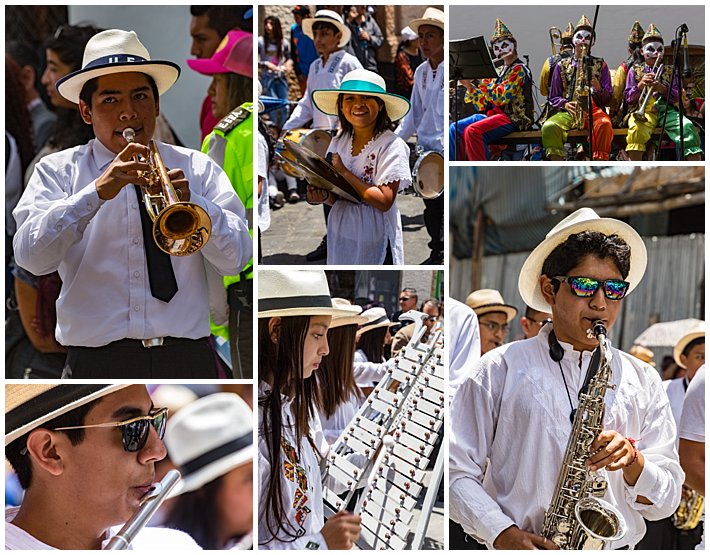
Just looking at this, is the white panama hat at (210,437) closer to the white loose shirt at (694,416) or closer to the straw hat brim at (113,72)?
the straw hat brim at (113,72)

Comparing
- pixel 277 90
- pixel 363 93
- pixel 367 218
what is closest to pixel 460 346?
pixel 367 218

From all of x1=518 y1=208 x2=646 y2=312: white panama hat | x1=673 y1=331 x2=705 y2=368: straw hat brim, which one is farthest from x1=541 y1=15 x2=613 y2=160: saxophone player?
x1=673 y1=331 x2=705 y2=368: straw hat brim

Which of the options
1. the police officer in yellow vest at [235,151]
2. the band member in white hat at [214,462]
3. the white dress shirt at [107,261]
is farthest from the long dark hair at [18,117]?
the band member in white hat at [214,462]

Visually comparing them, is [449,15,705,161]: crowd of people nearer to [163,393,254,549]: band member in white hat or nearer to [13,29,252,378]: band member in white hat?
[13,29,252,378]: band member in white hat

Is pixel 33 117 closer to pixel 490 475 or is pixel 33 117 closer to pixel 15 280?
pixel 15 280

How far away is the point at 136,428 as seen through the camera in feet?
12.2

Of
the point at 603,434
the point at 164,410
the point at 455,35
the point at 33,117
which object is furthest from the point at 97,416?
the point at 33,117

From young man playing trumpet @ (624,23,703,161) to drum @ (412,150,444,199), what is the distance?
2.96 ft

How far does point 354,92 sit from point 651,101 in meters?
1.40

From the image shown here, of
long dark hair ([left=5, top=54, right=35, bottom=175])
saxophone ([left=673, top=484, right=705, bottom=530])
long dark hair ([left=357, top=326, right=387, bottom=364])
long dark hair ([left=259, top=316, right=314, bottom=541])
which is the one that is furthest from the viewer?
long dark hair ([left=5, top=54, right=35, bottom=175])

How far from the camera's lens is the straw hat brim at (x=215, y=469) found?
4020 mm

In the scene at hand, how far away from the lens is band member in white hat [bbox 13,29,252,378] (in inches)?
148

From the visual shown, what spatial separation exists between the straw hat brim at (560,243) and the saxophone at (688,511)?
6.46ft

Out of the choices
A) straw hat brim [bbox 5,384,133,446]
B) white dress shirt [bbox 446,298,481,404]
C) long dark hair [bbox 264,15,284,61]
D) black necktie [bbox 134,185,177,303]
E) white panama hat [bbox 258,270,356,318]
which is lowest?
straw hat brim [bbox 5,384,133,446]
